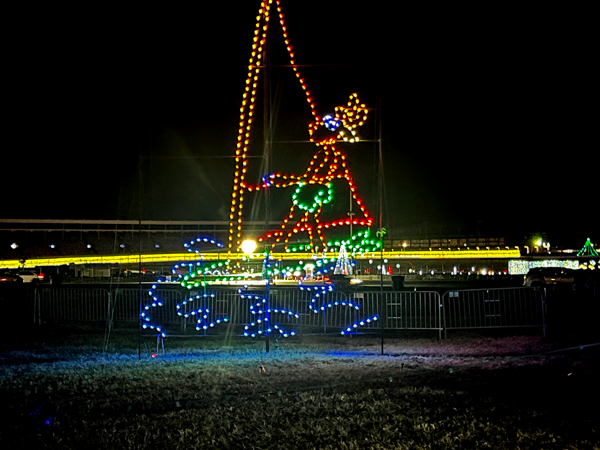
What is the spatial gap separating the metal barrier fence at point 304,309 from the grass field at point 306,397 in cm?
273

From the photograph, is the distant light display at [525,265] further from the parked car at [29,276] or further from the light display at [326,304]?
the parked car at [29,276]

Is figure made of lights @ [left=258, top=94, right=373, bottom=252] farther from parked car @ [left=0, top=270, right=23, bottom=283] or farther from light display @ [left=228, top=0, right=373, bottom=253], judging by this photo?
parked car @ [left=0, top=270, right=23, bottom=283]

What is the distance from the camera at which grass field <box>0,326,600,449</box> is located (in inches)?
235

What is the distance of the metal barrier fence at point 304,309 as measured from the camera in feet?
49.5

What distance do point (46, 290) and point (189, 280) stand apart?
6557mm

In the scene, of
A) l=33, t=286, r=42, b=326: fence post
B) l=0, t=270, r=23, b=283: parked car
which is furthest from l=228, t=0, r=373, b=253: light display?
l=0, t=270, r=23, b=283: parked car

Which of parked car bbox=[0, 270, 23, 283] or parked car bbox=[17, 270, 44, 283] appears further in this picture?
parked car bbox=[17, 270, 44, 283]

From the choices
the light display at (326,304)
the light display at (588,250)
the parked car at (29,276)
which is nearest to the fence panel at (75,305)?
the light display at (326,304)

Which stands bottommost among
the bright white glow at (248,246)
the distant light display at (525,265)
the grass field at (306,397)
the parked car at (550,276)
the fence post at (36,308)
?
the grass field at (306,397)

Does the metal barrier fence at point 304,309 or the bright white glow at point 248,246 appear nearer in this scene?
the bright white glow at point 248,246

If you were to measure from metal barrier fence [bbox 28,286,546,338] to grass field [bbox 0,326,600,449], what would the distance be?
8.96 ft

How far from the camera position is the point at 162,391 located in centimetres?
815

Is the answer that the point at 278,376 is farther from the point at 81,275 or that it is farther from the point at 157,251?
the point at 157,251

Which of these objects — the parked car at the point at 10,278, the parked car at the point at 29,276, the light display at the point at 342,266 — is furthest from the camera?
the parked car at the point at 29,276
